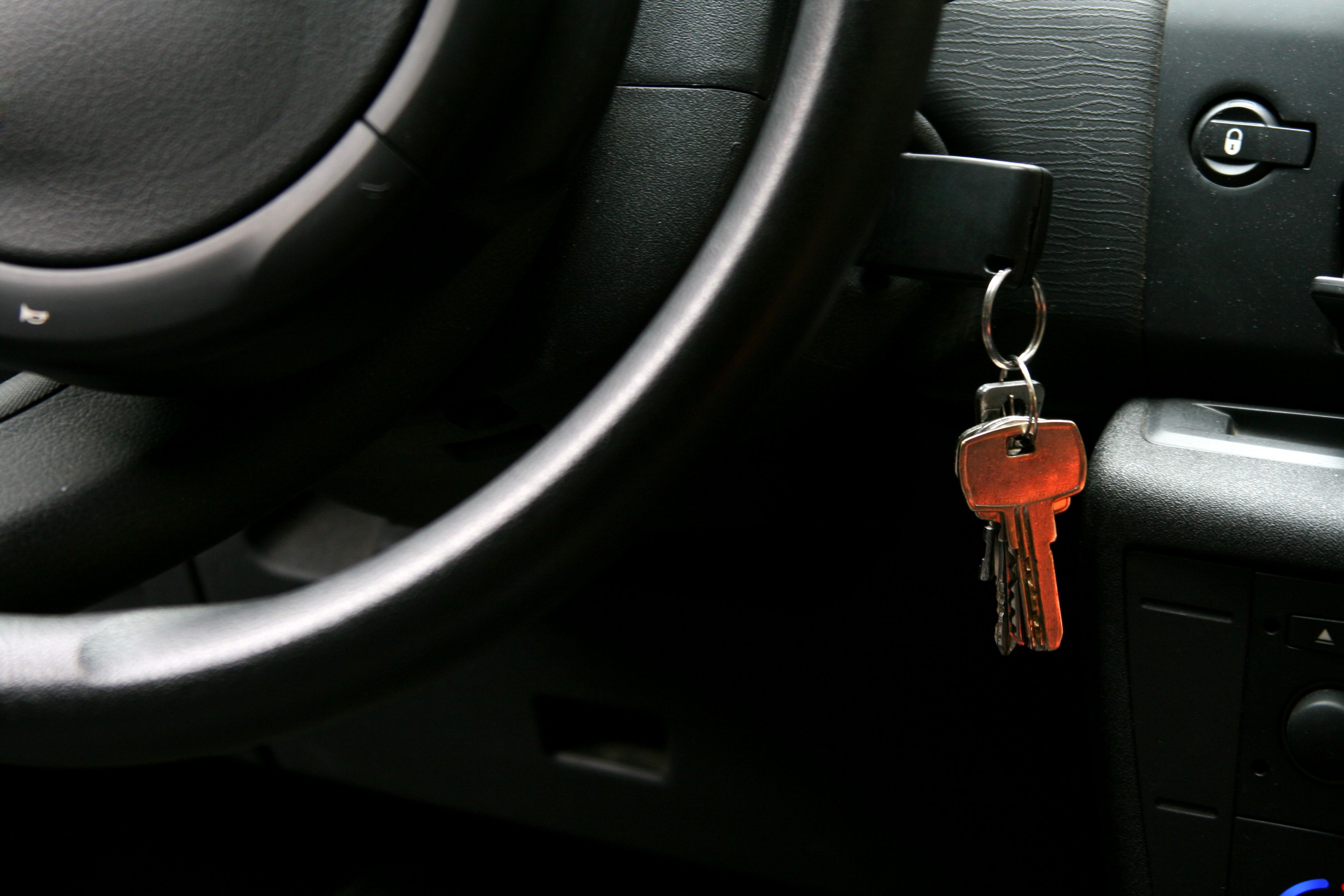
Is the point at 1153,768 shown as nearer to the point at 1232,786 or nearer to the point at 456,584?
the point at 1232,786

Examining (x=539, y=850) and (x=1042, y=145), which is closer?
(x=1042, y=145)

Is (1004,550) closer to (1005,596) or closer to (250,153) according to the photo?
(1005,596)

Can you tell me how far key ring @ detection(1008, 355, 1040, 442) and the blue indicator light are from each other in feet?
0.91

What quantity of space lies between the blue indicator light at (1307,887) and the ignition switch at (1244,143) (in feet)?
1.07

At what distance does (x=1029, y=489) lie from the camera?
0.47 meters

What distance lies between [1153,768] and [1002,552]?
0.17 m

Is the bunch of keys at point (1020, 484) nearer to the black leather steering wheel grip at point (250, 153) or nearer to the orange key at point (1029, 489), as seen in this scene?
the orange key at point (1029, 489)

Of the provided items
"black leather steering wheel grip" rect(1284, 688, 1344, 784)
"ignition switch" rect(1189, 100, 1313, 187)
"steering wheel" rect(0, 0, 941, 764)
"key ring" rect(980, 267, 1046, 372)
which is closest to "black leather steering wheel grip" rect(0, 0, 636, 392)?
"steering wheel" rect(0, 0, 941, 764)

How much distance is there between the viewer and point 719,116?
0.46 m


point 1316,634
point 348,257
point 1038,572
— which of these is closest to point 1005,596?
point 1038,572

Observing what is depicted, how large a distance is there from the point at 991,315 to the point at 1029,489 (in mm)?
79

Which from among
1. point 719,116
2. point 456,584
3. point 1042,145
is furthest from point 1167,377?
point 456,584

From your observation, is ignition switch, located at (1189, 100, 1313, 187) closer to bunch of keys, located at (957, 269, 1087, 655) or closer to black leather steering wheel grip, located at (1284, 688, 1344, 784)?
bunch of keys, located at (957, 269, 1087, 655)

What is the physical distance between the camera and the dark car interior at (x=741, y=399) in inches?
14.8
